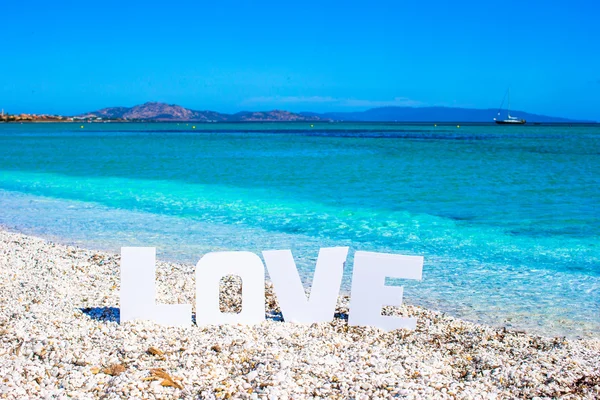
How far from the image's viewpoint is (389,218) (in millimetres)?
16703

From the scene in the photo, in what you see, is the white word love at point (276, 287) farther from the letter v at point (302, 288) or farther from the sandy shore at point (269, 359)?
the sandy shore at point (269, 359)

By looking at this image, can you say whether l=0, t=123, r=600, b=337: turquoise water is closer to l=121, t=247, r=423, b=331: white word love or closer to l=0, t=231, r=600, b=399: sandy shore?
l=0, t=231, r=600, b=399: sandy shore

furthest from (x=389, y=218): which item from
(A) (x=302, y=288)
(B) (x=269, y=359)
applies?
(B) (x=269, y=359)

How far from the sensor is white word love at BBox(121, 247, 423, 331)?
6621 mm

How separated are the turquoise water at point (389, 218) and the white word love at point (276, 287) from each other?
67.7 inches

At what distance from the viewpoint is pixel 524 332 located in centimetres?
743

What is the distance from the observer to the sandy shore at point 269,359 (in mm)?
5016

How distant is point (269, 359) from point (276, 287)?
1.34 m

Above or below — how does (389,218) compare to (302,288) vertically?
below

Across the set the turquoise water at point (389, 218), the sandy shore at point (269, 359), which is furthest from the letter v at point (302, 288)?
the turquoise water at point (389, 218)

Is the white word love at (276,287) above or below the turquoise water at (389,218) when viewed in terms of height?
above

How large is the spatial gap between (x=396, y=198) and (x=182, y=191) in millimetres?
8492

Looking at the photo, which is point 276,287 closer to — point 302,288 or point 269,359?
point 302,288

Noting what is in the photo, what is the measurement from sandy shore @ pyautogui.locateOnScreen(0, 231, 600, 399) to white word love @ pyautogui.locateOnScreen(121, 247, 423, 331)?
0.18 metres
